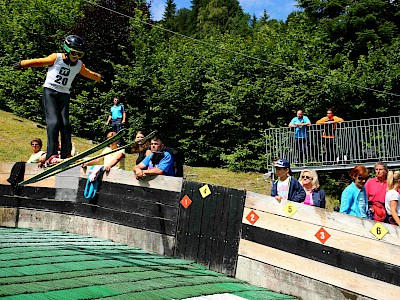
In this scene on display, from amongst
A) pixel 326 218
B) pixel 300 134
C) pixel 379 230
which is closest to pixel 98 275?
pixel 326 218

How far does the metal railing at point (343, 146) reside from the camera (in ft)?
51.1

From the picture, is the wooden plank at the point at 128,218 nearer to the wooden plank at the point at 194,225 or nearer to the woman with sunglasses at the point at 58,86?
the wooden plank at the point at 194,225

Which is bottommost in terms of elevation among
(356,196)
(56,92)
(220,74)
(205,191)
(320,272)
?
(320,272)

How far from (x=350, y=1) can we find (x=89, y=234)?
18966mm

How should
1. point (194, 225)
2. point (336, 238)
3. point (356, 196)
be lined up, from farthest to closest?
1. point (194, 225)
2. point (356, 196)
3. point (336, 238)

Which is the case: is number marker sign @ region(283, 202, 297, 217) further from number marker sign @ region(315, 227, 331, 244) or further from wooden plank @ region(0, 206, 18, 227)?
wooden plank @ region(0, 206, 18, 227)

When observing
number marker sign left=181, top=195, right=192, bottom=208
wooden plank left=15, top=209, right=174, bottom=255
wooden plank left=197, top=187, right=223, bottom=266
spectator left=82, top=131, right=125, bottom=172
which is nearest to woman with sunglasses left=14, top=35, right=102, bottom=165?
spectator left=82, top=131, right=125, bottom=172

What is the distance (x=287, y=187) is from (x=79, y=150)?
13170 mm

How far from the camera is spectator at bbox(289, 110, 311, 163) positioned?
1586cm

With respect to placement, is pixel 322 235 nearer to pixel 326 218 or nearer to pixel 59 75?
pixel 326 218

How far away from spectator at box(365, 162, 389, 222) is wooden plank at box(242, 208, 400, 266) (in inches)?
61.1

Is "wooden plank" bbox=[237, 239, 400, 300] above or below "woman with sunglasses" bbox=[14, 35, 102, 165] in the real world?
below

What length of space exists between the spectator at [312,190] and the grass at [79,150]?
9.20 metres

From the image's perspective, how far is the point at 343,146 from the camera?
15.9m
